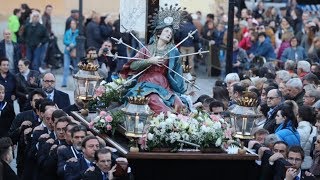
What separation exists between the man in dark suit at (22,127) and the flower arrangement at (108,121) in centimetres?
187

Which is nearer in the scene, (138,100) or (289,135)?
(138,100)

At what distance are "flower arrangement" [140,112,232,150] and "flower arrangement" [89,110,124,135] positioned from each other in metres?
1.01

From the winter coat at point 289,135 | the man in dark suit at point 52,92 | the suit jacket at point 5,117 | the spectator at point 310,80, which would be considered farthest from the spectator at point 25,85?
the winter coat at point 289,135

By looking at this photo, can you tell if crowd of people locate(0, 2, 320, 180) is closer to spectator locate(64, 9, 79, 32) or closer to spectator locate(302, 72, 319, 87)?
spectator locate(302, 72, 319, 87)

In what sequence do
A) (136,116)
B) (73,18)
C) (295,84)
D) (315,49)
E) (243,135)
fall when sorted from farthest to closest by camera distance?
(73,18)
(315,49)
(295,84)
(243,135)
(136,116)

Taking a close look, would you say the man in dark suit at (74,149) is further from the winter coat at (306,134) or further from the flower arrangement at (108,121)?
the winter coat at (306,134)

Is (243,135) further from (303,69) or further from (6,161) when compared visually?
(303,69)

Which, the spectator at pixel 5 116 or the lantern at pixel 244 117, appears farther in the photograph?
the spectator at pixel 5 116

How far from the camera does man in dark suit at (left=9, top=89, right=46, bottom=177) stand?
60.6 ft

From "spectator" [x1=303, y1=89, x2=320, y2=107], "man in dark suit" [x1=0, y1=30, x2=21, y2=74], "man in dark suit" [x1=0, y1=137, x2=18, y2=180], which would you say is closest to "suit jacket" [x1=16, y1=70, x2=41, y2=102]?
"spectator" [x1=303, y1=89, x2=320, y2=107]

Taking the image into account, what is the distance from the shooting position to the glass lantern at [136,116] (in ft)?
50.6

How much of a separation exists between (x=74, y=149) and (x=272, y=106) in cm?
405

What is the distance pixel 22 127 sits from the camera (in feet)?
60.8

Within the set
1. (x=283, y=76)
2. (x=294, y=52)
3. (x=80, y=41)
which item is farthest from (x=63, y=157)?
(x=80, y=41)
